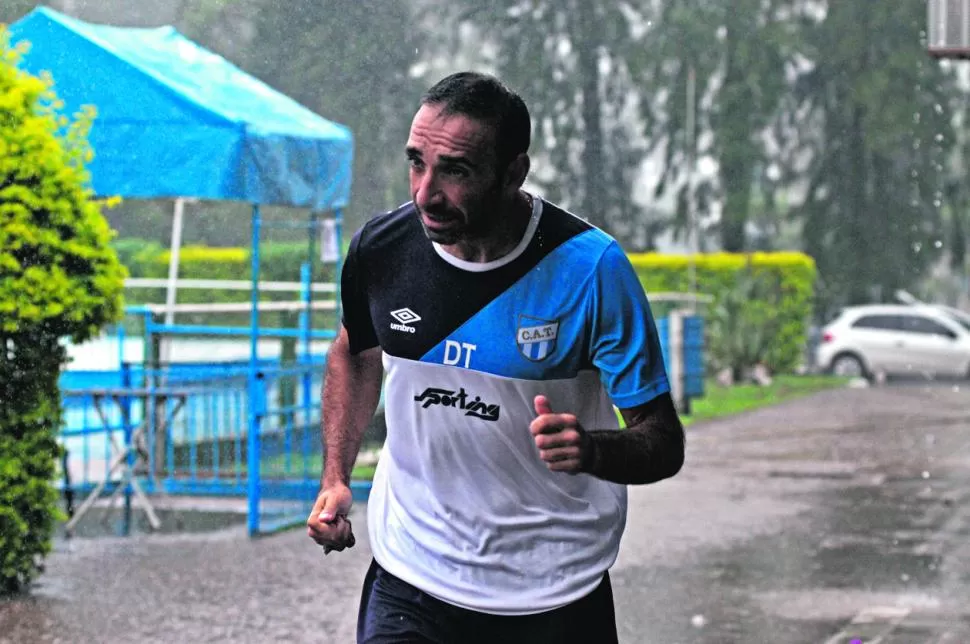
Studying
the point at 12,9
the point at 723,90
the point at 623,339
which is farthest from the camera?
the point at 723,90

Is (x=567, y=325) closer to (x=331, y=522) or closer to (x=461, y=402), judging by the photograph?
(x=461, y=402)

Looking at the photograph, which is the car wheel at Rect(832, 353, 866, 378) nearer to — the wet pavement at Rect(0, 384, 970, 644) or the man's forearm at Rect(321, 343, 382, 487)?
the wet pavement at Rect(0, 384, 970, 644)

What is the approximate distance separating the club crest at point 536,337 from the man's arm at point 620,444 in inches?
7.9

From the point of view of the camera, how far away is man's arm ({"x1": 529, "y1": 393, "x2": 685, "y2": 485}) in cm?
289

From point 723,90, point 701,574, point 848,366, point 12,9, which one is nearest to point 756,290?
point 848,366

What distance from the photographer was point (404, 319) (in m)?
3.52

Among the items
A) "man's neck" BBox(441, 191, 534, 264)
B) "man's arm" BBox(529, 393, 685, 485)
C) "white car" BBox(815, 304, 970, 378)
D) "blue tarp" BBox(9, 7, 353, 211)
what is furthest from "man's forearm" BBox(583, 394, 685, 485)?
"white car" BBox(815, 304, 970, 378)

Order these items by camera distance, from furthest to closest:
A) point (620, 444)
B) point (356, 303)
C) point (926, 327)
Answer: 1. point (926, 327)
2. point (356, 303)
3. point (620, 444)

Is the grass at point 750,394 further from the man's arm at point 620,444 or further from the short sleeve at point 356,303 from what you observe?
the man's arm at point 620,444

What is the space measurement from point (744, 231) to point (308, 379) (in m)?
23.4

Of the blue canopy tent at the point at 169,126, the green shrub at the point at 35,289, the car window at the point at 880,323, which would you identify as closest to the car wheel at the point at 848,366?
the car window at the point at 880,323

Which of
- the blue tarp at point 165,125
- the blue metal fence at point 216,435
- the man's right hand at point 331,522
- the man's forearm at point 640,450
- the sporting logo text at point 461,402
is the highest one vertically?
the blue tarp at point 165,125

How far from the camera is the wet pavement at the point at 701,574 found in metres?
7.63

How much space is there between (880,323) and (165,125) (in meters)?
19.9
